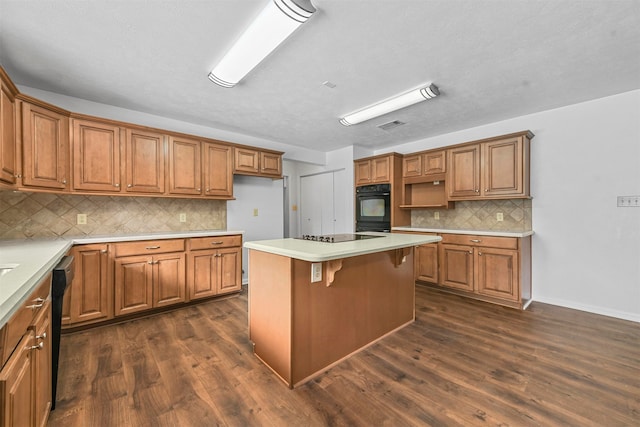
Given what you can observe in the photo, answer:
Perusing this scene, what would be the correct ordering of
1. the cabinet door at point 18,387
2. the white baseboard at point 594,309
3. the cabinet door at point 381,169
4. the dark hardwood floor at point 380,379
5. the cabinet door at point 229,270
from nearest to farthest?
the cabinet door at point 18,387 < the dark hardwood floor at point 380,379 < the white baseboard at point 594,309 < the cabinet door at point 229,270 < the cabinet door at point 381,169

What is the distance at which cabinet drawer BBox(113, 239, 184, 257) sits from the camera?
104 inches

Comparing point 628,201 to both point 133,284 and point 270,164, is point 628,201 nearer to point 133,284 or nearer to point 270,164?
point 270,164

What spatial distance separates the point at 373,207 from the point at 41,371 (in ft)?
13.6

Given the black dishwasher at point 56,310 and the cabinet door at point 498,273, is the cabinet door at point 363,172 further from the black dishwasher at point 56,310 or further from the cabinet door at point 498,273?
the black dishwasher at point 56,310

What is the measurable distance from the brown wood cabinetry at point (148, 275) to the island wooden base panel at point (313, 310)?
1.34 m

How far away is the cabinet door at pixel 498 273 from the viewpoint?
3041 millimetres

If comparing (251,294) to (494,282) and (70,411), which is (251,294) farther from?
(494,282)

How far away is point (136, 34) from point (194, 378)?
7.90ft

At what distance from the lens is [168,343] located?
229 centimetres

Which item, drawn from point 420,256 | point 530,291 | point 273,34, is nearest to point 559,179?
point 530,291

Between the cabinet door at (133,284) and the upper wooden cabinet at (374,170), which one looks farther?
the upper wooden cabinet at (374,170)

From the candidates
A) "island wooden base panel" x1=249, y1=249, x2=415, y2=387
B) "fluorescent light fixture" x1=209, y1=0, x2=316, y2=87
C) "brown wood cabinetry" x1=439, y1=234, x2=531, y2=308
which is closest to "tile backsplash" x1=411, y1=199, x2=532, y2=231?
"brown wood cabinetry" x1=439, y1=234, x2=531, y2=308

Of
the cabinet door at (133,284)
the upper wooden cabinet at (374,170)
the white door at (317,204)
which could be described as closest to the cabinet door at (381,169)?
the upper wooden cabinet at (374,170)

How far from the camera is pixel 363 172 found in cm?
476
